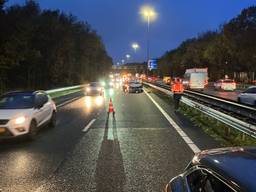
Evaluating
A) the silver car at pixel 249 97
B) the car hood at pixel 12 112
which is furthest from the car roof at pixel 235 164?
the silver car at pixel 249 97

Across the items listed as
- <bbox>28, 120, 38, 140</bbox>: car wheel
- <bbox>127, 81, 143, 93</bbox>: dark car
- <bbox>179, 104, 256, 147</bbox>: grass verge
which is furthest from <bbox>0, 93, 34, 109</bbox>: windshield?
<bbox>127, 81, 143, 93</bbox>: dark car

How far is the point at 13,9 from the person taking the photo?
5825cm

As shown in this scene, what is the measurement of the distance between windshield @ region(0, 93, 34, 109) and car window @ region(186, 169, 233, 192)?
435 inches

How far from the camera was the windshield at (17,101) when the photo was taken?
1472 cm

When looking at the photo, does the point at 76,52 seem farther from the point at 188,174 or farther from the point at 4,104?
the point at 188,174

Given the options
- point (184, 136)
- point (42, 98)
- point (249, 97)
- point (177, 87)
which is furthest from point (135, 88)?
point (184, 136)

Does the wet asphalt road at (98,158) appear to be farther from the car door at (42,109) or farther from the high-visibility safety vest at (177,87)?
the high-visibility safety vest at (177,87)

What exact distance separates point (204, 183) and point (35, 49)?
60290 millimetres

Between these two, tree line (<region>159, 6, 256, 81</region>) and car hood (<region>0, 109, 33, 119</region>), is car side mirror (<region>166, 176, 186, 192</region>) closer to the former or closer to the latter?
car hood (<region>0, 109, 33, 119</region>)

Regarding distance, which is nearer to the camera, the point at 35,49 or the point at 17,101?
the point at 17,101

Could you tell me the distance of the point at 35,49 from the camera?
62250 millimetres

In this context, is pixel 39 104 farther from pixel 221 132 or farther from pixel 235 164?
pixel 235 164

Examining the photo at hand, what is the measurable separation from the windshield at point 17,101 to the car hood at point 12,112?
1.49ft

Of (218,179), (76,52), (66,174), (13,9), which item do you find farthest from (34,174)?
(76,52)
